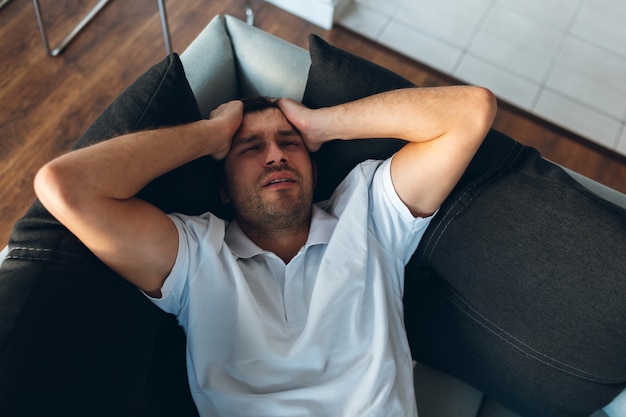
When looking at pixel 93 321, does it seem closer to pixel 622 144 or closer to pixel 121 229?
pixel 121 229

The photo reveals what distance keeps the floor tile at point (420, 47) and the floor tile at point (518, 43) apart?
5.0 inches

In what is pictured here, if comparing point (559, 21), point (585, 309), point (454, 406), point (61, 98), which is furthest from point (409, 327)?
point (559, 21)

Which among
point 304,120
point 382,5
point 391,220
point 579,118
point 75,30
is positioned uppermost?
point 382,5

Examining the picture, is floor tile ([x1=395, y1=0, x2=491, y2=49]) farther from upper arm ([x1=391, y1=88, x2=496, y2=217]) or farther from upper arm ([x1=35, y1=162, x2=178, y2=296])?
upper arm ([x1=35, y1=162, x2=178, y2=296])

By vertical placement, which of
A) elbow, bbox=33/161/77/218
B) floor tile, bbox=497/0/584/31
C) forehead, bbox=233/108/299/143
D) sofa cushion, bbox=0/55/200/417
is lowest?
sofa cushion, bbox=0/55/200/417

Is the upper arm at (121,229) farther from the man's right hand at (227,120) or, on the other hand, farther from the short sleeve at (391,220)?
the short sleeve at (391,220)

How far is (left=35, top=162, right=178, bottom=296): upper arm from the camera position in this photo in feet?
3.52

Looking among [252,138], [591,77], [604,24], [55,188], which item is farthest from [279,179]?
[604,24]

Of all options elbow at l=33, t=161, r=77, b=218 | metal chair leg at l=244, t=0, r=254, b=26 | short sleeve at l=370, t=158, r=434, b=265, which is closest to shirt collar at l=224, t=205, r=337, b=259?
short sleeve at l=370, t=158, r=434, b=265

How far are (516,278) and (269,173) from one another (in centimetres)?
64

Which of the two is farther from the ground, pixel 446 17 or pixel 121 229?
pixel 446 17

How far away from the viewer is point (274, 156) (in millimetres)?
1368

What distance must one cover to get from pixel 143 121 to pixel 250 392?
673 millimetres

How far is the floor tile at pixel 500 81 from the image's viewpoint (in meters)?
2.47
